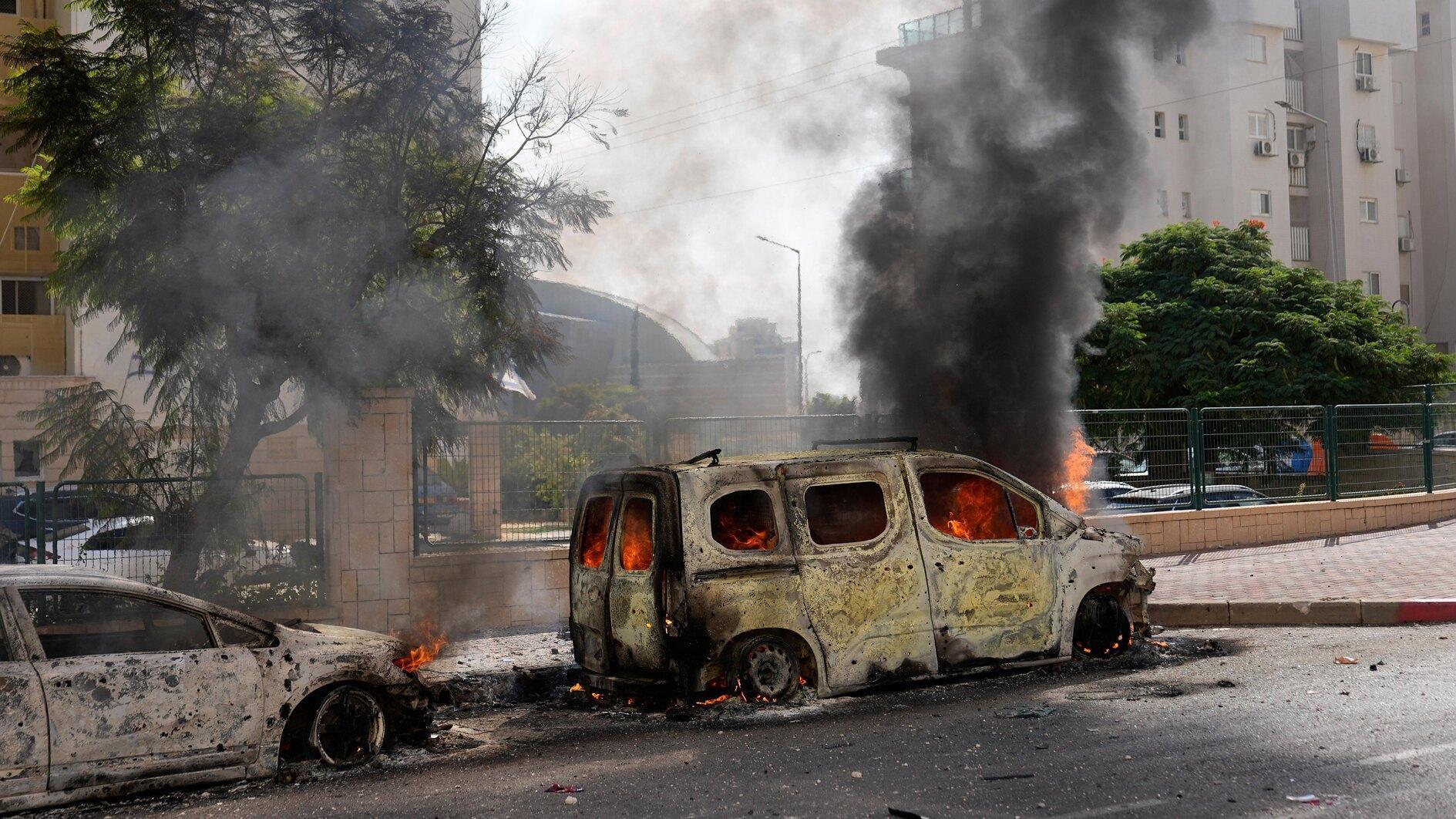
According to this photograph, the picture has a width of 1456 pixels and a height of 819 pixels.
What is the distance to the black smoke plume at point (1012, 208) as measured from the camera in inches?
502

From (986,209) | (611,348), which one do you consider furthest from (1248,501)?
(611,348)

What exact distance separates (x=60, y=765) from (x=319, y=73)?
7.35 metres

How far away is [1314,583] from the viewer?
11.3 meters

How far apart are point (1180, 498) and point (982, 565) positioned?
817 centimetres

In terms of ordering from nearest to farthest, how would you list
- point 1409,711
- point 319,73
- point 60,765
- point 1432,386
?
point 60,765
point 1409,711
point 319,73
point 1432,386

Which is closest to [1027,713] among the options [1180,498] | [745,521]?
[745,521]

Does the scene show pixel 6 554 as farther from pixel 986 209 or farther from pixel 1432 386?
pixel 1432 386

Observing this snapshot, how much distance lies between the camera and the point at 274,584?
992 cm

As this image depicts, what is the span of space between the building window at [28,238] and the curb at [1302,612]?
86.3 ft

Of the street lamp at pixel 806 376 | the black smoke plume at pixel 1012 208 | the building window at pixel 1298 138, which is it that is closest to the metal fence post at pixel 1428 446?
the black smoke plume at pixel 1012 208

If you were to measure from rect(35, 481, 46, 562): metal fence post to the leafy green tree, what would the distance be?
7580mm

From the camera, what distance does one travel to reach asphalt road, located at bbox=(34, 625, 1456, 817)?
16.7 ft

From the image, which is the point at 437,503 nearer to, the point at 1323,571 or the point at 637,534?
the point at 637,534

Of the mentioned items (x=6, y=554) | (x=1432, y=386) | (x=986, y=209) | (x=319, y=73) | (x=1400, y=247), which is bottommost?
(x=6, y=554)
